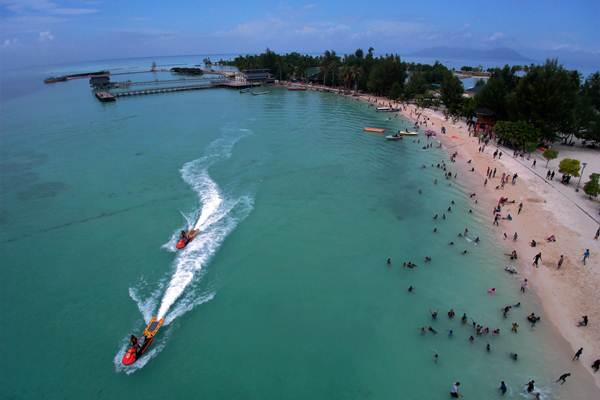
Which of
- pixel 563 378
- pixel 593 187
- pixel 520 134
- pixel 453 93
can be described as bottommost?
pixel 563 378

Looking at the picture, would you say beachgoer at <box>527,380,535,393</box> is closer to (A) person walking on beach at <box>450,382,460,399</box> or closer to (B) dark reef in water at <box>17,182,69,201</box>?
(A) person walking on beach at <box>450,382,460,399</box>

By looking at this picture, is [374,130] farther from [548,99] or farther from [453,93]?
[548,99]

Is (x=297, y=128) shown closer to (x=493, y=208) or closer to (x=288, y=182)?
(x=288, y=182)

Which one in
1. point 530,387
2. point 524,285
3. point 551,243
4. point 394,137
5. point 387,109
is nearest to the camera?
point 530,387

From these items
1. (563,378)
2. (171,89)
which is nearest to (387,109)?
(563,378)

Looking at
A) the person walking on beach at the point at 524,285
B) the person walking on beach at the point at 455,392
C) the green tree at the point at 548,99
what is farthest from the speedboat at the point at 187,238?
the green tree at the point at 548,99

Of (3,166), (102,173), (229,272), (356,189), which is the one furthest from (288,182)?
(3,166)
